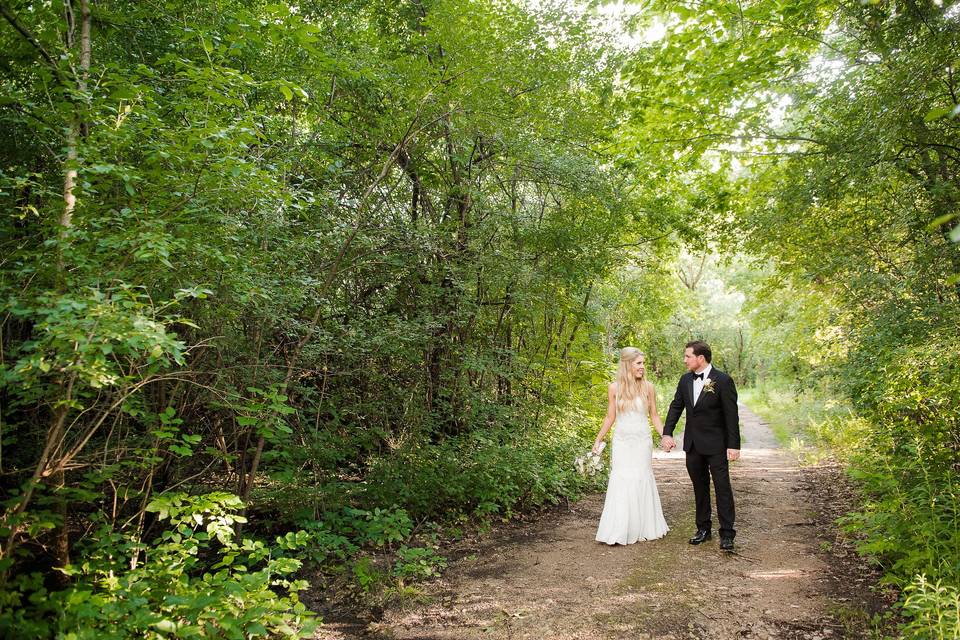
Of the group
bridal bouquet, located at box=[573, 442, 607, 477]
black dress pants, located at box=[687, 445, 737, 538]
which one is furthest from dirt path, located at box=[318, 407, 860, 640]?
bridal bouquet, located at box=[573, 442, 607, 477]

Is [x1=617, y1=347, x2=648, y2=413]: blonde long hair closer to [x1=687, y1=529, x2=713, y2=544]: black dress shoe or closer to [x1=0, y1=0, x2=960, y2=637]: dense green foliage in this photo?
[x1=687, y1=529, x2=713, y2=544]: black dress shoe

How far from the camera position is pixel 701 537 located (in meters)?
6.11

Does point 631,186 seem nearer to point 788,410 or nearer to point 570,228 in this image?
point 570,228

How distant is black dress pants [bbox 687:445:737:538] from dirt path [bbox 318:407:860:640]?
26 centimetres

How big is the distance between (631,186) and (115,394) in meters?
9.15

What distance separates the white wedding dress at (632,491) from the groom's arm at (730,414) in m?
0.91

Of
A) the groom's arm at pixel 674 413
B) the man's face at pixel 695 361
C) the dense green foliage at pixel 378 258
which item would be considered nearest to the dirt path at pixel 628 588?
the dense green foliage at pixel 378 258

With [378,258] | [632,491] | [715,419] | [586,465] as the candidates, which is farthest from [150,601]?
[586,465]

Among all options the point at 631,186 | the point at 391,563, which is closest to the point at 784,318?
the point at 631,186

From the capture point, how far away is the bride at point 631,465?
252 inches

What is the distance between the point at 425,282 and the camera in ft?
25.2

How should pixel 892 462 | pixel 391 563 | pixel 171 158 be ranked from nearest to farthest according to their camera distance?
pixel 171 158 → pixel 391 563 → pixel 892 462

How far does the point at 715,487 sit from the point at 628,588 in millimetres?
1581

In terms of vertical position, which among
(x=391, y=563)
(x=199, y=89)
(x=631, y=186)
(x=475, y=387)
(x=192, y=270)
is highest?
(x=631, y=186)
